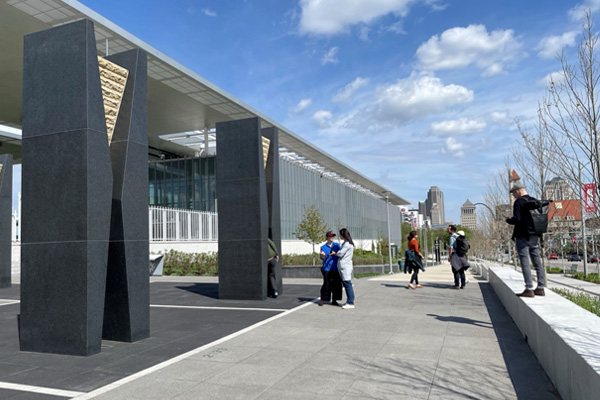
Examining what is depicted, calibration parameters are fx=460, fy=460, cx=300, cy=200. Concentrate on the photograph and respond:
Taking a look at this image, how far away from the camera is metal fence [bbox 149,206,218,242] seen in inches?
1121

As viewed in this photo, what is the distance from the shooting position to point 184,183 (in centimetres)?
4388

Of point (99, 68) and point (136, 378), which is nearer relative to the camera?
point (136, 378)

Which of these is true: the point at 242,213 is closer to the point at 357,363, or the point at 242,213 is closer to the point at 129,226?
A: the point at 129,226

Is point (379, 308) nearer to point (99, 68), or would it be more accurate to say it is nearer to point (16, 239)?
point (99, 68)

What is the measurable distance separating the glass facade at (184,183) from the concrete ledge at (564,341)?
123 ft

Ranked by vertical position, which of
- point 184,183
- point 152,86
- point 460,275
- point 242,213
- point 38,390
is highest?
point 152,86

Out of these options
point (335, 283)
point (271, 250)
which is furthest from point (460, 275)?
point (271, 250)

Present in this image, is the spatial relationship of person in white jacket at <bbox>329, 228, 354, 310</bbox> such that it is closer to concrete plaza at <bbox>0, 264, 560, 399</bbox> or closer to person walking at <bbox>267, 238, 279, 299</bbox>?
concrete plaza at <bbox>0, 264, 560, 399</bbox>

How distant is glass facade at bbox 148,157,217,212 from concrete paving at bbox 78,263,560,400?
113 ft

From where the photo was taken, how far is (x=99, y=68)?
23.9 feet

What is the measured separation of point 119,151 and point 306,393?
5011 mm

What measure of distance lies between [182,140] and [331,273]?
35242mm

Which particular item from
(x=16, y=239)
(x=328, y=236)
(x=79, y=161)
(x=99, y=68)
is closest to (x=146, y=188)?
(x=79, y=161)

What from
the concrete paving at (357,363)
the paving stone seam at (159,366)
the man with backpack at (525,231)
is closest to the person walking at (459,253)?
the concrete paving at (357,363)
